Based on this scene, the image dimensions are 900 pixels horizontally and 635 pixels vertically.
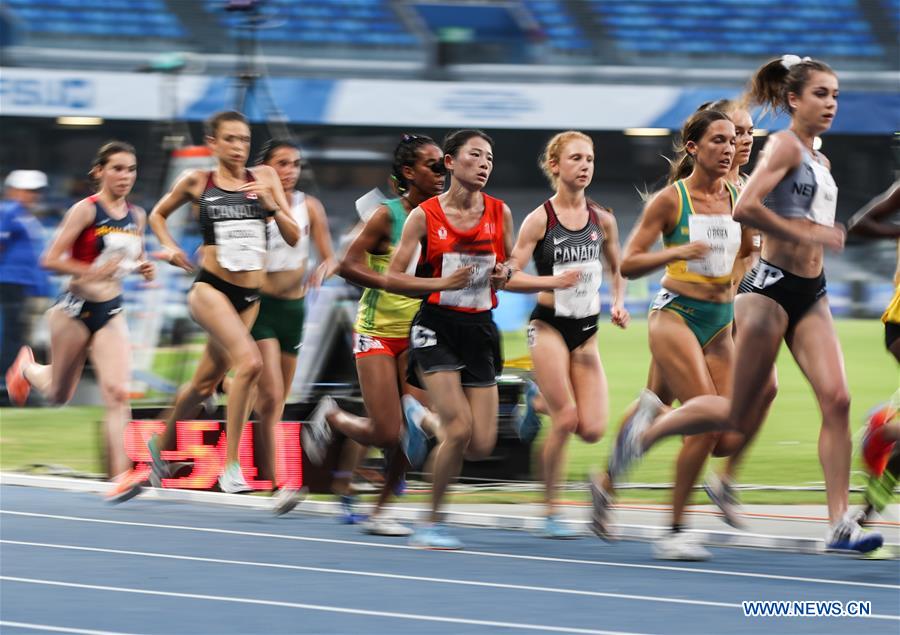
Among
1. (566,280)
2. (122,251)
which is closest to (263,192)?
(122,251)

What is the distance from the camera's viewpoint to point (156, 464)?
27.4 feet

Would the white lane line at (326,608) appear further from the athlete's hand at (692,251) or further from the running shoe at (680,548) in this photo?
the athlete's hand at (692,251)

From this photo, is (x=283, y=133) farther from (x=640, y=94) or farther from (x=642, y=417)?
(x=640, y=94)

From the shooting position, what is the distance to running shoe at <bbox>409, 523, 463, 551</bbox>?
253 inches

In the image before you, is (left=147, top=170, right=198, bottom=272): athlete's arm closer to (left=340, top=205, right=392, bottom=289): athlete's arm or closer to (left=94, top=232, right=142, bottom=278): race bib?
(left=94, top=232, right=142, bottom=278): race bib

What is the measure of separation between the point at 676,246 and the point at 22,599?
9.76ft

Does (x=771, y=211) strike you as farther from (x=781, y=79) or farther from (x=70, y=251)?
(x=70, y=251)

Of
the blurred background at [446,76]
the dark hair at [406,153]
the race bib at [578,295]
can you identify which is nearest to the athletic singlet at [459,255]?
the dark hair at [406,153]

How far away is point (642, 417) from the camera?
20.9ft

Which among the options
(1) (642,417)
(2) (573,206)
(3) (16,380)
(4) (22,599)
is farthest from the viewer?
(3) (16,380)

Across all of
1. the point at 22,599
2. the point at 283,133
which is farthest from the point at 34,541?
the point at 283,133

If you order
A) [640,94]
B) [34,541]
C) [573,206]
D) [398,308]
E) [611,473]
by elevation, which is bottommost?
[34,541]

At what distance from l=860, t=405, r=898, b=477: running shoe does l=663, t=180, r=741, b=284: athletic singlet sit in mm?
887

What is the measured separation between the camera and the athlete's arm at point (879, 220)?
19.5ft
